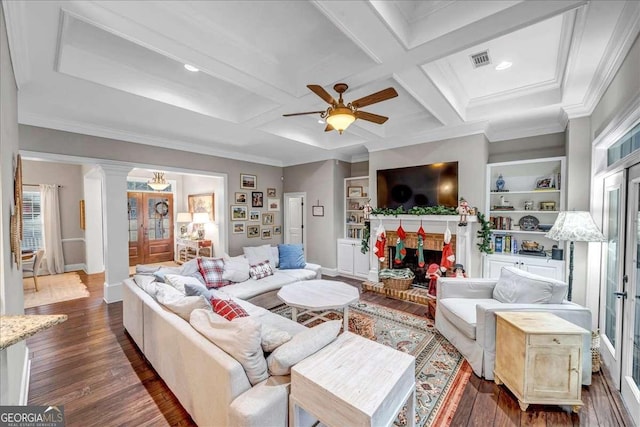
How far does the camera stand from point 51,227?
6336 mm

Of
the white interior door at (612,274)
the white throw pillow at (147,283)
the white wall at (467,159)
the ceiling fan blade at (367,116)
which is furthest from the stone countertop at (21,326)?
the white wall at (467,159)

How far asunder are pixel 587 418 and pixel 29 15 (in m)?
4.81

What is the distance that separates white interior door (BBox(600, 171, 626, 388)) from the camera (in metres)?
2.35

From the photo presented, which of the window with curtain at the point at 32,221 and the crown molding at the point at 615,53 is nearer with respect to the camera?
the crown molding at the point at 615,53

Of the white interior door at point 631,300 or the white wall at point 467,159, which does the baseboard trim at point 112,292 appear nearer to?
the white wall at point 467,159

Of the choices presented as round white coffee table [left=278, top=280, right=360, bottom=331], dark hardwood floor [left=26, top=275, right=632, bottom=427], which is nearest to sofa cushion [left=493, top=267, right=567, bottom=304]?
dark hardwood floor [left=26, top=275, right=632, bottom=427]

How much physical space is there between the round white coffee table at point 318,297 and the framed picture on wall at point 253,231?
2.84 m

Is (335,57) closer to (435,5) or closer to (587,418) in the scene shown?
(435,5)

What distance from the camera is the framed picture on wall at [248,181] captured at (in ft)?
19.8

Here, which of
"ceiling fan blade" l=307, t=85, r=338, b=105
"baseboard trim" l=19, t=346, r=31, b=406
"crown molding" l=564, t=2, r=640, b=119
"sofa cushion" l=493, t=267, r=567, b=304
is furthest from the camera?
"sofa cushion" l=493, t=267, r=567, b=304

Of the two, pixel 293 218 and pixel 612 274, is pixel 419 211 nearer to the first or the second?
pixel 612 274

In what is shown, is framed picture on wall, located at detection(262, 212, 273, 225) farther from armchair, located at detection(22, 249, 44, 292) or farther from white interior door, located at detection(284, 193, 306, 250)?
armchair, located at detection(22, 249, 44, 292)

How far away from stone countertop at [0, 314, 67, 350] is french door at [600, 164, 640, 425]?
3440mm

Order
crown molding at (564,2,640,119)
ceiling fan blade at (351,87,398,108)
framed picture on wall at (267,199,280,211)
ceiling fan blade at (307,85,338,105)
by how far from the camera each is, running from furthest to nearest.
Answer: framed picture on wall at (267,199,280,211), ceiling fan blade at (351,87,398,108), ceiling fan blade at (307,85,338,105), crown molding at (564,2,640,119)
